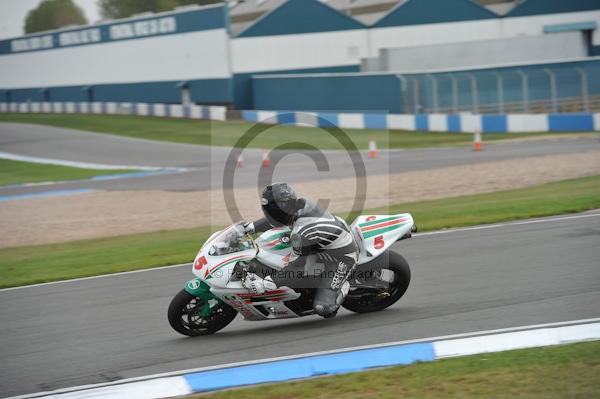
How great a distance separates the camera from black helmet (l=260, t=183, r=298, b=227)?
8.05 meters

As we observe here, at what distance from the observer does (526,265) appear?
10.3 metres

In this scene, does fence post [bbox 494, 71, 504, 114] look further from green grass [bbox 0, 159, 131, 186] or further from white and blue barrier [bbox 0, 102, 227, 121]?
white and blue barrier [bbox 0, 102, 227, 121]

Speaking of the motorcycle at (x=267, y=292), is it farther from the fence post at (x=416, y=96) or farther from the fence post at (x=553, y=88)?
the fence post at (x=416, y=96)

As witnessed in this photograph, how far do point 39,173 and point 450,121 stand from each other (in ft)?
57.1

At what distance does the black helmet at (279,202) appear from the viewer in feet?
26.4

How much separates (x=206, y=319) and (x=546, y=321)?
3520mm

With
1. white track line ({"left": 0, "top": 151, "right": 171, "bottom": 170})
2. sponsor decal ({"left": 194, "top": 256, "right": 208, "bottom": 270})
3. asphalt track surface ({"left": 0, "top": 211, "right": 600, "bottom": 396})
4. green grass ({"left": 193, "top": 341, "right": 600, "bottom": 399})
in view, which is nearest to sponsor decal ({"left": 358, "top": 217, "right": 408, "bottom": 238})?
asphalt track surface ({"left": 0, "top": 211, "right": 600, "bottom": 396})

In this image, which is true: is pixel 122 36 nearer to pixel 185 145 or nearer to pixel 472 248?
pixel 185 145

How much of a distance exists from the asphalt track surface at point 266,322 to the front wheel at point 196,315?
0.13m

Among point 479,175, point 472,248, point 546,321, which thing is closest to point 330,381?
point 546,321

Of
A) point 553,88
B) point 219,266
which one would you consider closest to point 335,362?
point 219,266

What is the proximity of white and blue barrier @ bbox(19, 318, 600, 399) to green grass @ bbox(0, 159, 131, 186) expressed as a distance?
22.5 m

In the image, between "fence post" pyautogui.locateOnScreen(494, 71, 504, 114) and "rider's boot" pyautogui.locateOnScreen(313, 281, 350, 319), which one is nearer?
"rider's boot" pyautogui.locateOnScreen(313, 281, 350, 319)

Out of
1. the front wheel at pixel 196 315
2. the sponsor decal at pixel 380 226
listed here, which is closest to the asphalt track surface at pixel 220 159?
the sponsor decal at pixel 380 226
